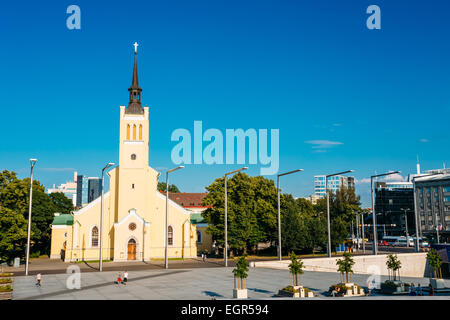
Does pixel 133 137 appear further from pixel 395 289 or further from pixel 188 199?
pixel 188 199

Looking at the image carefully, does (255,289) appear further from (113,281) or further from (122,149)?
(122,149)

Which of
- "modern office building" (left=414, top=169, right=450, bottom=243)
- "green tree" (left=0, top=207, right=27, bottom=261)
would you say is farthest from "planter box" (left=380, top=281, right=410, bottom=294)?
"modern office building" (left=414, top=169, right=450, bottom=243)

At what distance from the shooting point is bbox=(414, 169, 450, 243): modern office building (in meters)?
116

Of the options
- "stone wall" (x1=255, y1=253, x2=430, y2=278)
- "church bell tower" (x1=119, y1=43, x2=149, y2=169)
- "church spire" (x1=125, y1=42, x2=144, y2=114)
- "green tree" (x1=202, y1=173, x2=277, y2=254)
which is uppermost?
"church spire" (x1=125, y1=42, x2=144, y2=114)

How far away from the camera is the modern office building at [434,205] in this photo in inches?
4555

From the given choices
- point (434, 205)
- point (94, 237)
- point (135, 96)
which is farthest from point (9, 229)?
point (434, 205)

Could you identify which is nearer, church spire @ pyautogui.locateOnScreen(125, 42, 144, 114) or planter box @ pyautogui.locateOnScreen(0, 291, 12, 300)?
planter box @ pyautogui.locateOnScreen(0, 291, 12, 300)

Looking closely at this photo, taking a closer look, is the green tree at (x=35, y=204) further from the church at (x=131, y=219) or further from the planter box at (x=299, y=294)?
the planter box at (x=299, y=294)

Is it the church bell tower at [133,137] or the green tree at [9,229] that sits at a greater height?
the church bell tower at [133,137]

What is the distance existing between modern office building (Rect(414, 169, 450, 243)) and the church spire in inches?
3532

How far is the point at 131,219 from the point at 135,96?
20.4m

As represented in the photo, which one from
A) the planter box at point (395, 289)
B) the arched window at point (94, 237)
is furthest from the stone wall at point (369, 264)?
the arched window at point (94, 237)

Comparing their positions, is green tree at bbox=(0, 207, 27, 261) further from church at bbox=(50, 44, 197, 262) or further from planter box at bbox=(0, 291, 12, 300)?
planter box at bbox=(0, 291, 12, 300)

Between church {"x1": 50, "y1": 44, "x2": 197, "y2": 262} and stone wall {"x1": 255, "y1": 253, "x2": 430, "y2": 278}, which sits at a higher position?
church {"x1": 50, "y1": 44, "x2": 197, "y2": 262}
